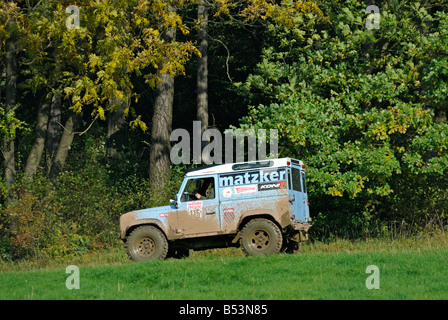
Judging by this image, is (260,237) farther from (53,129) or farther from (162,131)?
(53,129)

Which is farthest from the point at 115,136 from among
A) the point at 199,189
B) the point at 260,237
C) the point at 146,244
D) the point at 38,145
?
the point at 260,237

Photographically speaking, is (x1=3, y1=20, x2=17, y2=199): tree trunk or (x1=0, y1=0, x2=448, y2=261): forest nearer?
(x1=0, y1=0, x2=448, y2=261): forest

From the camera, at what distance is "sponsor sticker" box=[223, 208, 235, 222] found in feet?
56.6

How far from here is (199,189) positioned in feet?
58.1

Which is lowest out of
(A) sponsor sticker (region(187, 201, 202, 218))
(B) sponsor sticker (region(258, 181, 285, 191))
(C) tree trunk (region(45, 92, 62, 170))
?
(A) sponsor sticker (region(187, 201, 202, 218))

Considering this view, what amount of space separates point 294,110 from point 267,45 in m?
6.44

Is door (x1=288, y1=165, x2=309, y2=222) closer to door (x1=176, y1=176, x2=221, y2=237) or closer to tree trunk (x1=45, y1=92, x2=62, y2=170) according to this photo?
door (x1=176, y1=176, x2=221, y2=237)

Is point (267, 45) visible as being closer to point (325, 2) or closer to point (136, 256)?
point (325, 2)

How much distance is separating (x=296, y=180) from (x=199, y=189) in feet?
7.58

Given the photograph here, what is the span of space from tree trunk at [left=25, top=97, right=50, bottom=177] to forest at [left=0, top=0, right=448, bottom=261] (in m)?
0.04

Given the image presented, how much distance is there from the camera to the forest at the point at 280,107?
2039 cm

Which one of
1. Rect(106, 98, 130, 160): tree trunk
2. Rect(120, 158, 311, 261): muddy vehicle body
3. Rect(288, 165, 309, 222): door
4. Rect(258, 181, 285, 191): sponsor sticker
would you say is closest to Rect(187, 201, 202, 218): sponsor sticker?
Rect(120, 158, 311, 261): muddy vehicle body

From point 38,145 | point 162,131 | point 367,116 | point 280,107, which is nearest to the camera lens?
point 367,116
